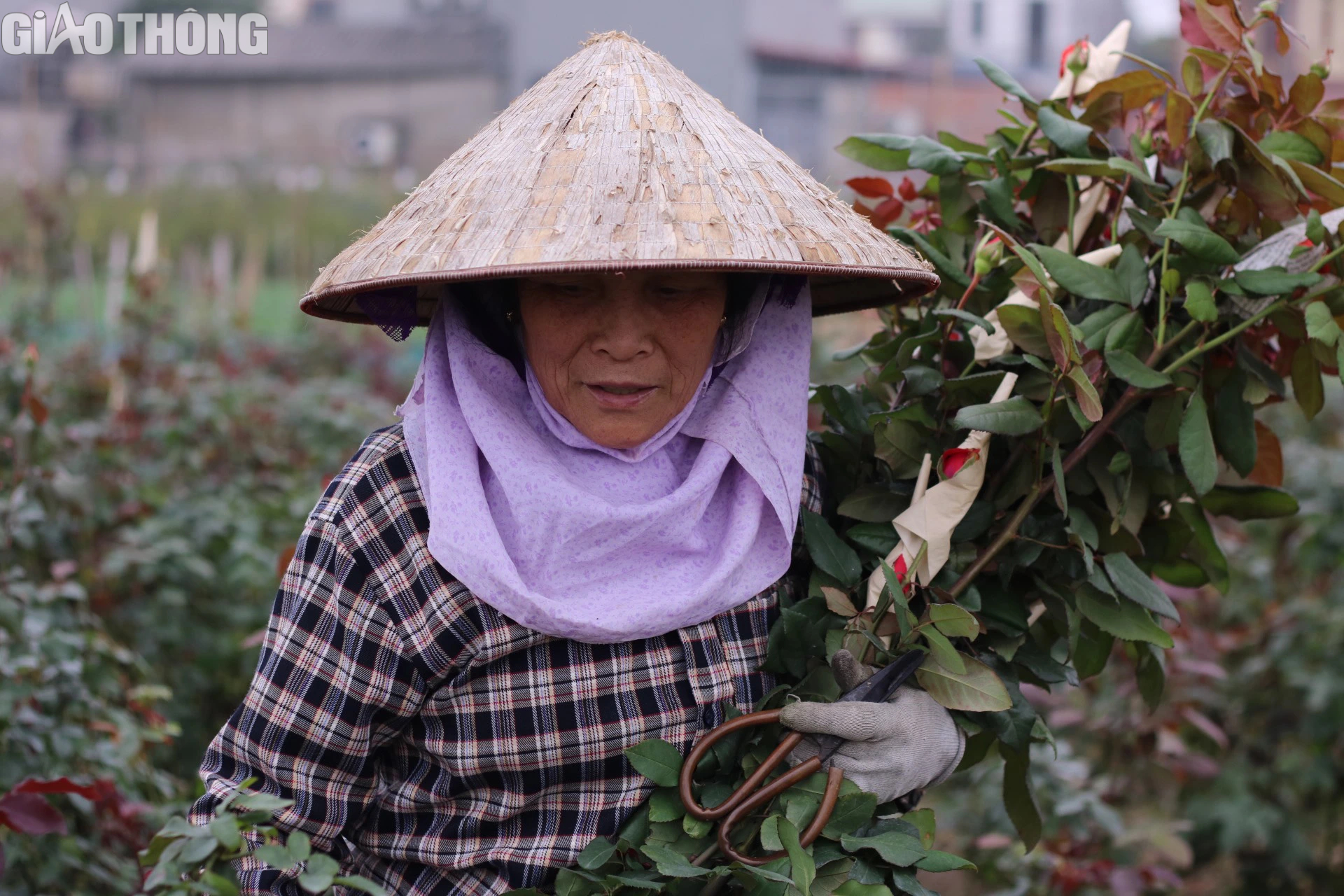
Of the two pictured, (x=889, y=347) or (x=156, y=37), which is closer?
(x=889, y=347)

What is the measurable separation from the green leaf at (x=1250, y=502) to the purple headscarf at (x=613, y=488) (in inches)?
22.9

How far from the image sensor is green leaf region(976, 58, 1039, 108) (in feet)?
5.17

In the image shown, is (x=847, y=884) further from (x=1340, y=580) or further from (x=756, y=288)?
(x=1340, y=580)

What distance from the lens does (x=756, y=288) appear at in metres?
1.47

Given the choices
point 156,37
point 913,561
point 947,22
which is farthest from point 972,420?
point 947,22

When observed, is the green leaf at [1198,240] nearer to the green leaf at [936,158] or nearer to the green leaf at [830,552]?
the green leaf at [936,158]

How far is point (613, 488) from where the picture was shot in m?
1.42

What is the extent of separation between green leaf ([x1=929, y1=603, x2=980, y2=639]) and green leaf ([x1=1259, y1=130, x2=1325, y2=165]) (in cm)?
65

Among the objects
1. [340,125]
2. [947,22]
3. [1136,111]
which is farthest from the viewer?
[947,22]

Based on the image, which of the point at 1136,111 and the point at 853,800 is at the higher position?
the point at 1136,111

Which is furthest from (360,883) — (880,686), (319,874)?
(880,686)

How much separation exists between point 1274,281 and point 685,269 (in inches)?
25.7

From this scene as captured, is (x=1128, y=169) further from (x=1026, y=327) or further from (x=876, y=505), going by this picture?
(x=876, y=505)

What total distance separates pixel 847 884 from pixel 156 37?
8.30 feet
